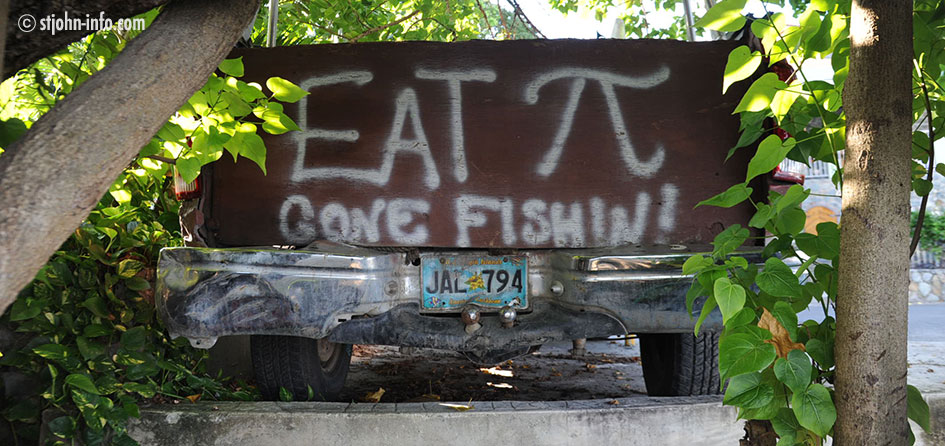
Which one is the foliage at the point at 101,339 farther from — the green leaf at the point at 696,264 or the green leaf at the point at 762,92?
the green leaf at the point at 762,92

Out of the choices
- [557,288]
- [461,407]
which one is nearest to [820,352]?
[557,288]

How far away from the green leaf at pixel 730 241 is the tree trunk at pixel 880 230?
27 cm

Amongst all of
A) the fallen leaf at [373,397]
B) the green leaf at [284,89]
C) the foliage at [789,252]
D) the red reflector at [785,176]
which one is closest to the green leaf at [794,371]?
the foliage at [789,252]


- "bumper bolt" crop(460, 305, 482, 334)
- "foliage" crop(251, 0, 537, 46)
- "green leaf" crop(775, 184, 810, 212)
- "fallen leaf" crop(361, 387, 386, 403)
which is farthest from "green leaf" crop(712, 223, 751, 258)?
"foliage" crop(251, 0, 537, 46)

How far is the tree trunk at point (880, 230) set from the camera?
1.37 meters

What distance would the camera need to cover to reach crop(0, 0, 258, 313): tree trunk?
3.52 feet

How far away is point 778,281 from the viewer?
4.94 ft

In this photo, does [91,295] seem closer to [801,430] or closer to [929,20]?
[801,430]

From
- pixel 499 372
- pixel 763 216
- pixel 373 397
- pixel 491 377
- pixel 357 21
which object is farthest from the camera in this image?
pixel 357 21

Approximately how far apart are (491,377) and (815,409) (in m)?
3.22

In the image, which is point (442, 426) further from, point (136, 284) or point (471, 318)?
point (136, 284)

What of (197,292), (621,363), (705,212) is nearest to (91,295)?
(197,292)

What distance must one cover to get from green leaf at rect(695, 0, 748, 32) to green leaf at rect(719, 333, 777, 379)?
0.65 metres

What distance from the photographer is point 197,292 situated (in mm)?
2355
